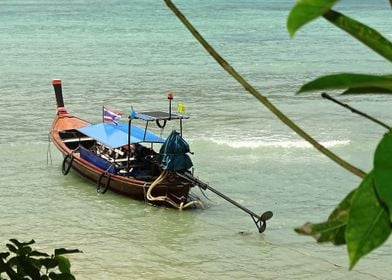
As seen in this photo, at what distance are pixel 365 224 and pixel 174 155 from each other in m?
8.31

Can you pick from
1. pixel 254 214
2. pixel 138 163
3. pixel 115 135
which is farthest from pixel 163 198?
pixel 115 135

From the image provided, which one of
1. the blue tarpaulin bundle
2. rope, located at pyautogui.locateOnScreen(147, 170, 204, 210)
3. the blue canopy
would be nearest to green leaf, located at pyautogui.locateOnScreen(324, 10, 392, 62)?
the blue tarpaulin bundle

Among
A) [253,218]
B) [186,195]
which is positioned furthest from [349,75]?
[186,195]

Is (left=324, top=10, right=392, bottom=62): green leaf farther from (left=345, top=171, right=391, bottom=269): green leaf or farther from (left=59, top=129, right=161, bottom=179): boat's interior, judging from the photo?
(left=59, top=129, right=161, bottom=179): boat's interior

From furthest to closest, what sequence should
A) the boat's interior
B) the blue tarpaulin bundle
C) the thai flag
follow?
the thai flag, the boat's interior, the blue tarpaulin bundle

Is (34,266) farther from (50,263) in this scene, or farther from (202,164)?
(202,164)

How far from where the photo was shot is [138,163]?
31.5 feet

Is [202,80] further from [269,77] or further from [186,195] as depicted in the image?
[186,195]

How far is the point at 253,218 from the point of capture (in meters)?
8.38

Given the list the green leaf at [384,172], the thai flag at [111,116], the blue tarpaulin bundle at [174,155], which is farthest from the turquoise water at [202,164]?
the green leaf at [384,172]

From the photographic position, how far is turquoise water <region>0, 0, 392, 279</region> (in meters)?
7.66

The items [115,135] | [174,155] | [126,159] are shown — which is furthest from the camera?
[115,135]

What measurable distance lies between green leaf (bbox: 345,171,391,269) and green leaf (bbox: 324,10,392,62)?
0.08 m

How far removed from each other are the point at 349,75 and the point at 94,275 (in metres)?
6.90
